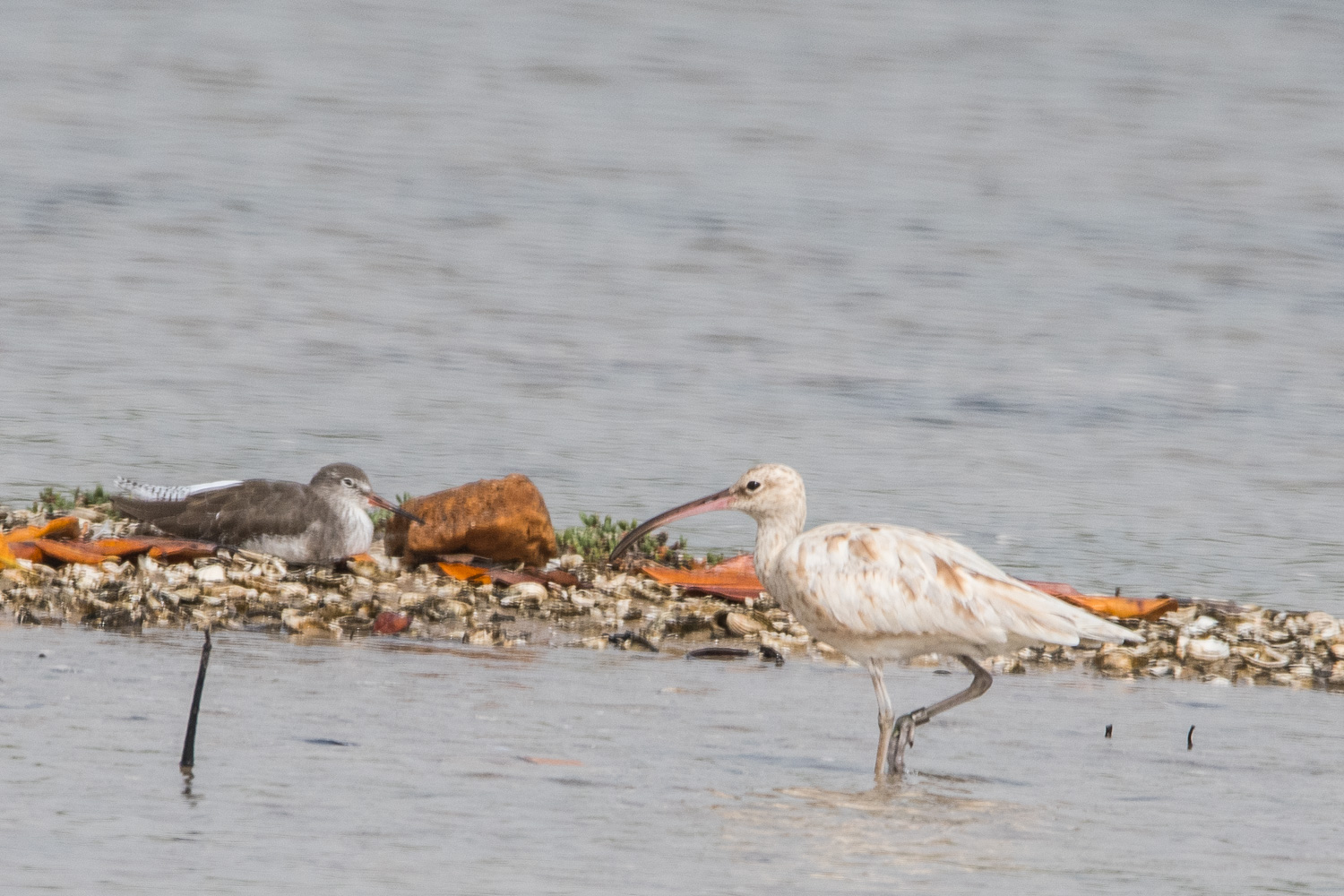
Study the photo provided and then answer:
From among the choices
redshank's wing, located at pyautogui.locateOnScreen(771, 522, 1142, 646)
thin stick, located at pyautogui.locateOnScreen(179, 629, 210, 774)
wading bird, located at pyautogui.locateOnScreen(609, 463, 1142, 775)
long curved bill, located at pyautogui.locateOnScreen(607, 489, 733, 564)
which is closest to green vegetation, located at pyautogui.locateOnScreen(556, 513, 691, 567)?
long curved bill, located at pyautogui.locateOnScreen(607, 489, 733, 564)

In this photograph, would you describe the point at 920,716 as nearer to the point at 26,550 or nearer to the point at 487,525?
the point at 487,525

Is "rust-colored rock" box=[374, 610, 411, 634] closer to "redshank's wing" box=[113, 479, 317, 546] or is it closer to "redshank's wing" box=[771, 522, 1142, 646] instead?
"redshank's wing" box=[113, 479, 317, 546]

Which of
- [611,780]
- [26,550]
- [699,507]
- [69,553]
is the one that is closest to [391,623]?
[699,507]

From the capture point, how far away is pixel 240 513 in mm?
11406

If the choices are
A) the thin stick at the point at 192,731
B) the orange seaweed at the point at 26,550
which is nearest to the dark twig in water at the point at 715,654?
the thin stick at the point at 192,731

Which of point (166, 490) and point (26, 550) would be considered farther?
point (166, 490)

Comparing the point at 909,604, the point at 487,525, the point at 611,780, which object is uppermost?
the point at 487,525

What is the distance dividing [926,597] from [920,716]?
0.52 metres

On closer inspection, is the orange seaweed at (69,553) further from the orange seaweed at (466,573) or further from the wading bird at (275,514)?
the orange seaweed at (466,573)

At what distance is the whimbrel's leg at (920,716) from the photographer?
7566mm

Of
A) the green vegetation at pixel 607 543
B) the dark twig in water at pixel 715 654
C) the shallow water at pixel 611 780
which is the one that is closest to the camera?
the shallow water at pixel 611 780

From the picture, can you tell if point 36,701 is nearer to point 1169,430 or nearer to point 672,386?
point 672,386

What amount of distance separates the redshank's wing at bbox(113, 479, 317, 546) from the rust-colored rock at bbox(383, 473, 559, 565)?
0.69 meters

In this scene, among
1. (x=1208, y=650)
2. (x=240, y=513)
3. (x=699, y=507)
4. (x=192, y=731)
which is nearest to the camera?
(x=192, y=731)
